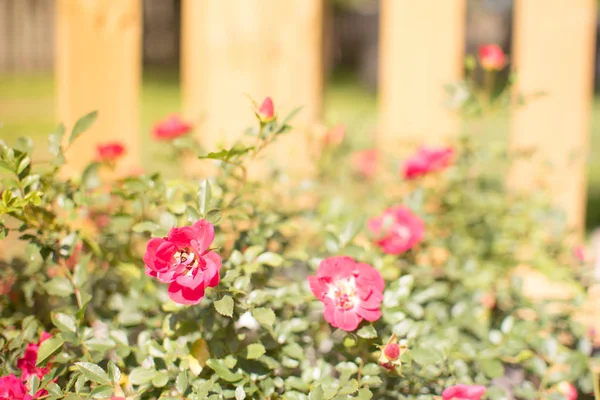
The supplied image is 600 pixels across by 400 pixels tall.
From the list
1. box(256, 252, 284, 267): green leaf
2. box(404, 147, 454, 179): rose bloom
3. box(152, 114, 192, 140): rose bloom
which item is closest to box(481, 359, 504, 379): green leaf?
box(256, 252, 284, 267): green leaf

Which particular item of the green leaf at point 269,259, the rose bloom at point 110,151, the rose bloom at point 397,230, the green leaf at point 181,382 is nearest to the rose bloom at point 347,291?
the green leaf at point 269,259

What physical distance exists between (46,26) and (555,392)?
13.5 meters

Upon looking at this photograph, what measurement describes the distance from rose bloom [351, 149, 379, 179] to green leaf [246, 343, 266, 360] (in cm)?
122

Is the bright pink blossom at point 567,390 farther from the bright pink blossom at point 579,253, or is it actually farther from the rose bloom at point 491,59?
the rose bloom at point 491,59

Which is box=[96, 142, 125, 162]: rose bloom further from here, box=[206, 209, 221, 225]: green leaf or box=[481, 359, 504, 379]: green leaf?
box=[481, 359, 504, 379]: green leaf

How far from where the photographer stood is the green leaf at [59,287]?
A: 1152 millimetres

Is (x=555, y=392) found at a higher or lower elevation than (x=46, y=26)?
lower

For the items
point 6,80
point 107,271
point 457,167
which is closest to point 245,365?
point 107,271

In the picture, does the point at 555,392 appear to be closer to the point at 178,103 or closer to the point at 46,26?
the point at 178,103

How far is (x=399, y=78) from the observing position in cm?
232

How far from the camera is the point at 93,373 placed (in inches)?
38.9

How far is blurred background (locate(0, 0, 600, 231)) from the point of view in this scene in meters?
6.05

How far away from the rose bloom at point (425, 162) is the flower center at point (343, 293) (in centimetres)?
68

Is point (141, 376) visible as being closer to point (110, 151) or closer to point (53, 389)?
point (53, 389)
